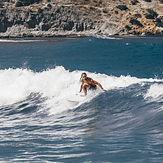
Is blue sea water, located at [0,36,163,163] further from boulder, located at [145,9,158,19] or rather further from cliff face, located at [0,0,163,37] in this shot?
boulder, located at [145,9,158,19]

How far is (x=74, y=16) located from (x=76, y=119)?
66.2m

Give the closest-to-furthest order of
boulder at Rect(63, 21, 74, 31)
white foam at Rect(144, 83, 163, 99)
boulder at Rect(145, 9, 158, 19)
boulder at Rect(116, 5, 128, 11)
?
white foam at Rect(144, 83, 163, 99) → boulder at Rect(145, 9, 158, 19) → boulder at Rect(63, 21, 74, 31) → boulder at Rect(116, 5, 128, 11)

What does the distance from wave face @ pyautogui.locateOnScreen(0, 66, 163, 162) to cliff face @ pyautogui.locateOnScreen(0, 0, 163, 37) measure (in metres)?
50.7

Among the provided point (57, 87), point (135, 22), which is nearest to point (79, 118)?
point (57, 87)

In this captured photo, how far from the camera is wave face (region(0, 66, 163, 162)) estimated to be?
325 inches

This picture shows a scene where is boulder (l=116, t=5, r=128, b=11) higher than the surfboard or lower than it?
higher

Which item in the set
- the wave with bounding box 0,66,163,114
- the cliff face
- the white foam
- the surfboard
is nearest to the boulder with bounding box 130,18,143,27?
the cliff face

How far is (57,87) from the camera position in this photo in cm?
1645

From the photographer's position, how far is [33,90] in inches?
672

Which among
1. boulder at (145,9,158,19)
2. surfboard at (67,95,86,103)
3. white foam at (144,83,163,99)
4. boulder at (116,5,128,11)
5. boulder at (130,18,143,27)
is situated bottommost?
surfboard at (67,95,86,103)

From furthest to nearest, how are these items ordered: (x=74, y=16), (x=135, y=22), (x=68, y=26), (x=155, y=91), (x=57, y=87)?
(x=74, y=16) → (x=68, y=26) → (x=135, y=22) → (x=57, y=87) → (x=155, y=91)

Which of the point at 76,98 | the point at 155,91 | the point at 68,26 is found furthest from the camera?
the point at 68,26

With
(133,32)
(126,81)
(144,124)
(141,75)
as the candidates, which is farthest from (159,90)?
→ (133,32)

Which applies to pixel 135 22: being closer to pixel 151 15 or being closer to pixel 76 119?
pixel 151 15
